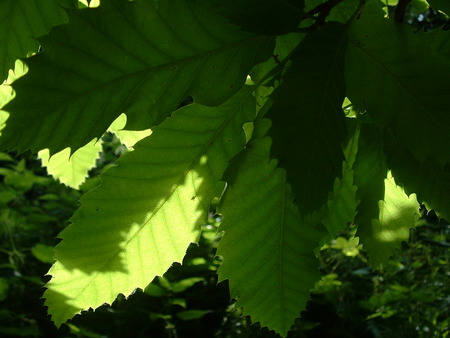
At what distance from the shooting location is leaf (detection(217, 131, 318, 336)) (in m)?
0.53

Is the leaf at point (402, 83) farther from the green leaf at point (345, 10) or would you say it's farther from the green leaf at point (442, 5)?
the green leaf at point (345, 10)

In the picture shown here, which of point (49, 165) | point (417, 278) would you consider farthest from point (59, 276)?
point (417, 278)

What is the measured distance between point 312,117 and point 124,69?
0.16 m

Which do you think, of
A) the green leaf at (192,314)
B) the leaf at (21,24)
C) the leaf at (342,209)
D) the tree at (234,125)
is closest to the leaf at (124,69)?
the tree at (234,125)

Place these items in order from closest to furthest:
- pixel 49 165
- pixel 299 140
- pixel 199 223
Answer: pixel 299 140 → pixel 199 223 → pixel 49 165

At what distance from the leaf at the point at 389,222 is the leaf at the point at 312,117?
22 centimetres

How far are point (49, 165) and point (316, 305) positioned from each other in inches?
85.4

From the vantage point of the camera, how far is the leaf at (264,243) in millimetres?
525

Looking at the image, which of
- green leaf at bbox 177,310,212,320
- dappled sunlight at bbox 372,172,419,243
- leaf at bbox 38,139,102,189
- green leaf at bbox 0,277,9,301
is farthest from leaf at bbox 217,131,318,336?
green leaf at bbox 0,277,9,301

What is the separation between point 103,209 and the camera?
1.80 feet

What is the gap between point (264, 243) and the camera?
573 mm

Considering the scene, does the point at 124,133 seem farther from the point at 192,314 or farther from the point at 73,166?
the point at 192,314

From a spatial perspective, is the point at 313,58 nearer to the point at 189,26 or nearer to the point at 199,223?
the point at 189,26

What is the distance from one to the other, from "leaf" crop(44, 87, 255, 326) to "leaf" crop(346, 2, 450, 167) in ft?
0.40
